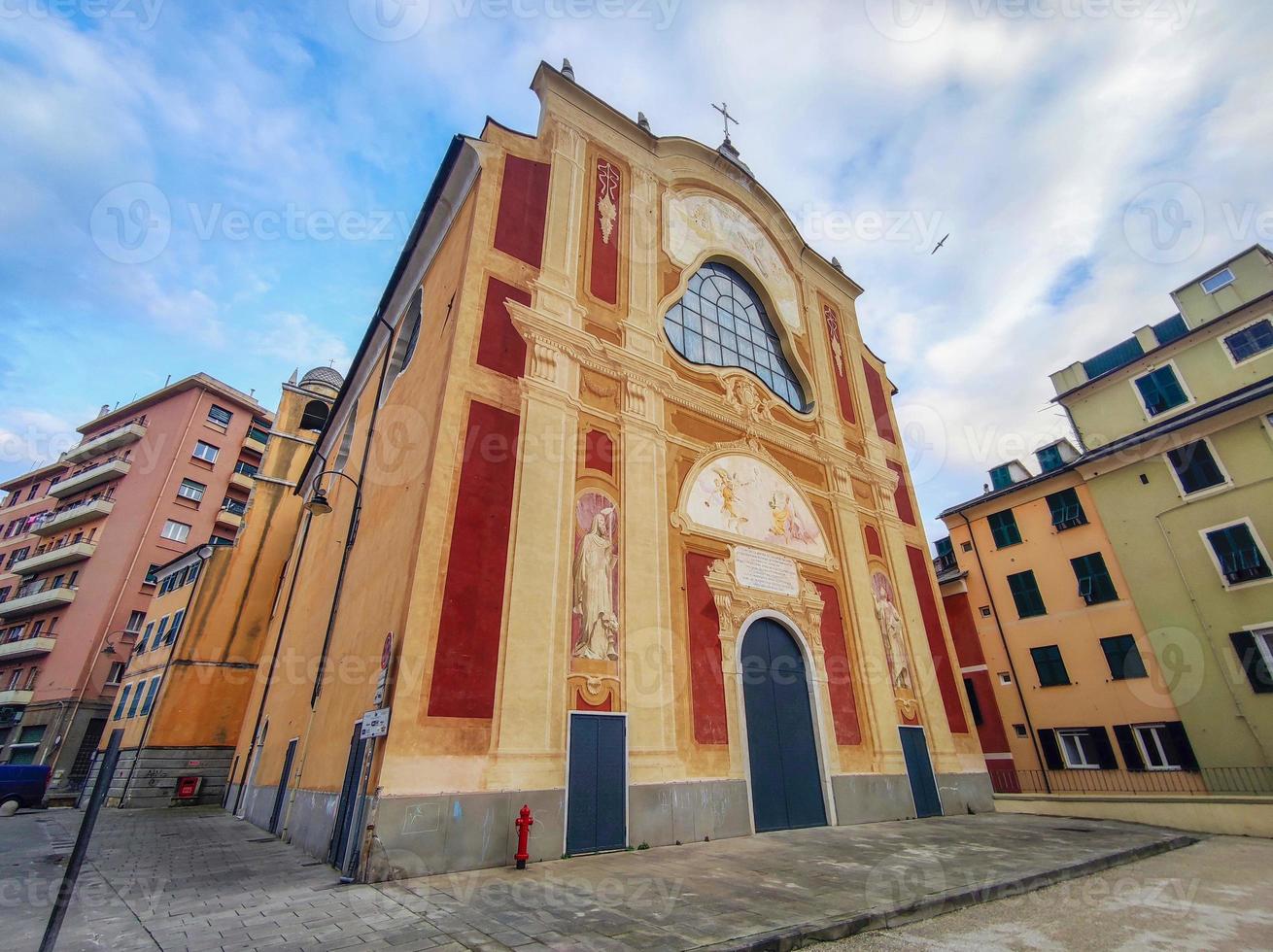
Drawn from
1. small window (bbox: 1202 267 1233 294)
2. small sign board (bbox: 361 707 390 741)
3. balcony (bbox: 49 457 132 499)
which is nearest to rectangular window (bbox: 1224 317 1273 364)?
small window (bbox: 1202 267 1233 294)

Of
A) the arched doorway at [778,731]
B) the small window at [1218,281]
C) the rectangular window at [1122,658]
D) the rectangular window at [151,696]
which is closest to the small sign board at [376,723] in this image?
the arched doorway at [778,731]

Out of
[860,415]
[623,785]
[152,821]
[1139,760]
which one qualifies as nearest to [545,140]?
[860,415]

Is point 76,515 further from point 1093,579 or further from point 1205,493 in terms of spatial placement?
point 1205,493

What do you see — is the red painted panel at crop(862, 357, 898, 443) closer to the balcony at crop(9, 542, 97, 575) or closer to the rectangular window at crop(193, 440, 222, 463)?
the rectangular window at crop(193, 440, 222, 463)

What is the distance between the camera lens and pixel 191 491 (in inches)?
1324

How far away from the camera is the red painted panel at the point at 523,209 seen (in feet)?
38.1

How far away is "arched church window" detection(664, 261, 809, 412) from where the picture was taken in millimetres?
14695

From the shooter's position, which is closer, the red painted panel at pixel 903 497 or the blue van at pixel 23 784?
the red painted panel at pixel 903 497

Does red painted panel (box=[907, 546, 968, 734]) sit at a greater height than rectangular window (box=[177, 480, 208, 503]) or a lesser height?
lesser

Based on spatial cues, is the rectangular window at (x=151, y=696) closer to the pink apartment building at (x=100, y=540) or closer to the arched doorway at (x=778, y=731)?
→ the pink apartment building at (x=100, y=540)

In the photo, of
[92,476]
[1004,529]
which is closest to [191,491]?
[92,476]

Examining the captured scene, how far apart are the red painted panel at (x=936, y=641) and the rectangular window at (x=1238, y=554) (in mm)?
7744

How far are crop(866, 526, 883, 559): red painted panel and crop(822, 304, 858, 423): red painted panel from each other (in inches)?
145

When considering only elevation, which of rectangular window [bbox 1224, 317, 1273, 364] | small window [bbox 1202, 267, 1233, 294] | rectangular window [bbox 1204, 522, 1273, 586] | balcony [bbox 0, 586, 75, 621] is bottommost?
rectangular window [bbox 1204, 522, 1273, 586]
